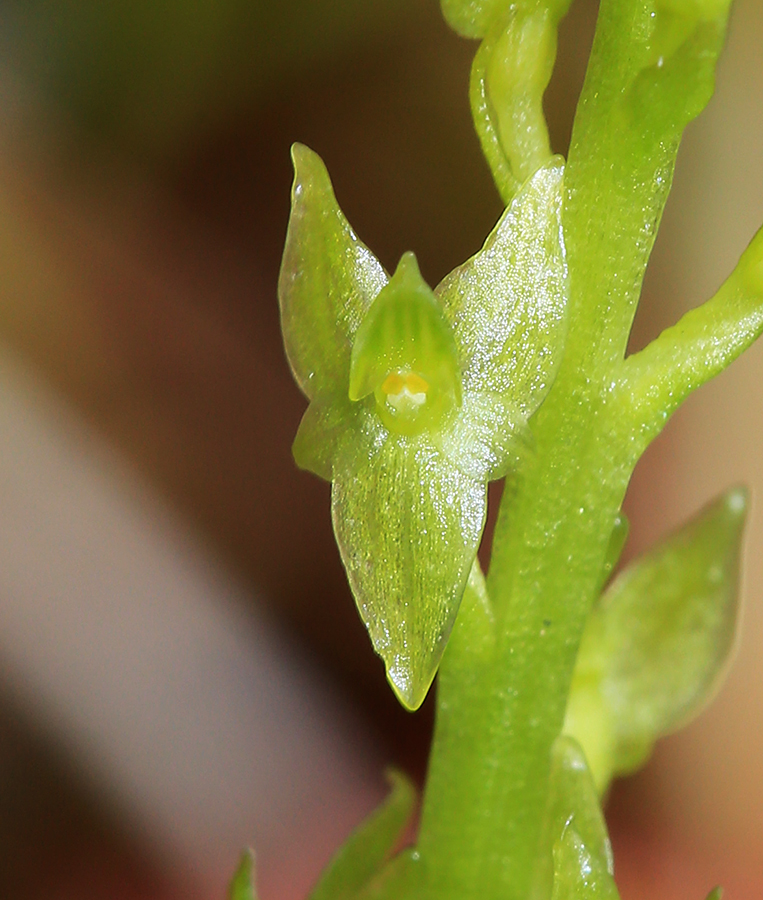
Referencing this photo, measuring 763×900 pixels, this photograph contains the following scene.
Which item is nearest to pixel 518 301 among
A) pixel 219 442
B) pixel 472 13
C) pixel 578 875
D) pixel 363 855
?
pixel 472 13

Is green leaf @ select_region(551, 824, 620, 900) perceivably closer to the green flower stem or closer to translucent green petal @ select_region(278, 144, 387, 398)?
the green flower stem

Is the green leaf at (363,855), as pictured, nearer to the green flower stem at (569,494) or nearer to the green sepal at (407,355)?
the green flower stem at (569,494)

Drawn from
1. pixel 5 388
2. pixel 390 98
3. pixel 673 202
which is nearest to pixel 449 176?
pixel 390 98

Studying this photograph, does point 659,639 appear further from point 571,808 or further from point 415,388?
point 415,388

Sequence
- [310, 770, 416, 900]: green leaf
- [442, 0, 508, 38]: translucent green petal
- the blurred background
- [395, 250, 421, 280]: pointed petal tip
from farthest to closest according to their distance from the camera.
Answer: the blurred background → [310, 770, 416, 900]: green leaf → [442, 0, 508, 38]: translucent green petal → [395, 250, 421, 280]: pointed petal tip

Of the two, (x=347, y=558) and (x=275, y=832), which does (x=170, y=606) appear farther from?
(x=347, y=558)

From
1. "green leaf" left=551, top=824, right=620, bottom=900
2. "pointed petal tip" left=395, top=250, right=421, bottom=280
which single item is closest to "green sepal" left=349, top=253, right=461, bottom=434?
"pointed petal tip" left=395, top=250, right=421, bottom=280

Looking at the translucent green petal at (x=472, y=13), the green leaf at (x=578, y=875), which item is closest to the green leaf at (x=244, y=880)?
the green leaf at (x=578, y=875)
